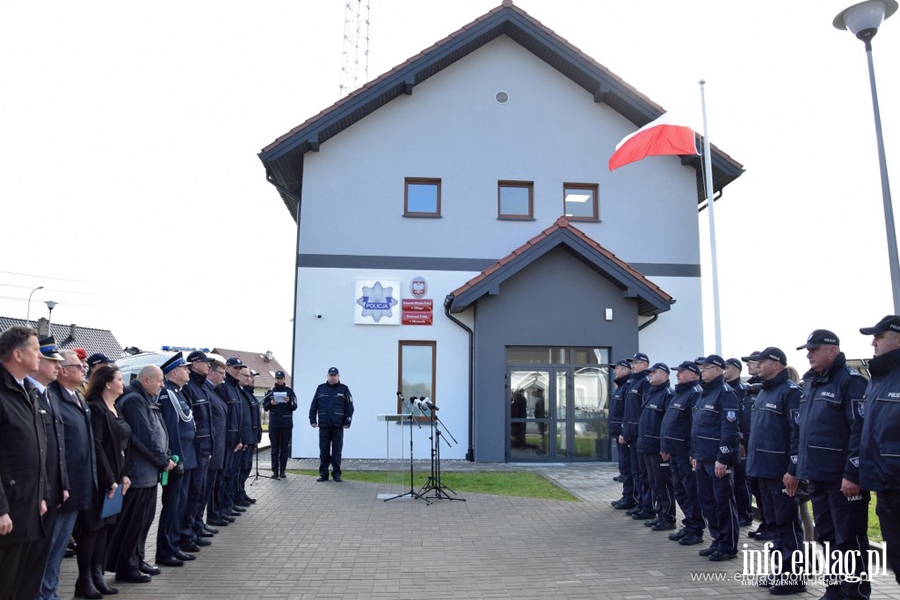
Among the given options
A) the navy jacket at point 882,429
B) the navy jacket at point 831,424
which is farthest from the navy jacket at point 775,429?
the navy jacket at point 882,429

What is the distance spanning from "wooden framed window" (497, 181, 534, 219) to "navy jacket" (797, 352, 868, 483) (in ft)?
35.8

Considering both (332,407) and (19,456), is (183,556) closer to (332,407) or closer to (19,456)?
(19,456)

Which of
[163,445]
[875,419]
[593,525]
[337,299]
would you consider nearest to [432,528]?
[593,525]

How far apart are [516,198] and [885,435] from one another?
11981 mm

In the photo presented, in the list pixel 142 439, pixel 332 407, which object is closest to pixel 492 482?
pixel 332 407

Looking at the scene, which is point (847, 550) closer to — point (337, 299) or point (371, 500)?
point (371, 500)

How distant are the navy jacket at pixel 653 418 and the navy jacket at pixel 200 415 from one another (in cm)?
531

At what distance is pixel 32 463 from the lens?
4273 millimetres

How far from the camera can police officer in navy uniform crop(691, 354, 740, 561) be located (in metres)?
6.81

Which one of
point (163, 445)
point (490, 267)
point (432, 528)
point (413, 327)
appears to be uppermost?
point (490, 267)

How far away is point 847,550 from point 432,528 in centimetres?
463

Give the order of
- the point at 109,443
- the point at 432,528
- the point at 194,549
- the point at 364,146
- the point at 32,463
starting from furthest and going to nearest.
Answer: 1. the point at 364,146
2. the point at 432,528
3. the point at 194,549
4. the point at 109,443
5. the point at 32,463

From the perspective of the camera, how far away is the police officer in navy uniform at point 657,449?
8.37m

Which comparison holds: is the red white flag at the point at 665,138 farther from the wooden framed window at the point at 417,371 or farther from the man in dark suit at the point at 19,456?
the man in dark suit at the point at 19,456
